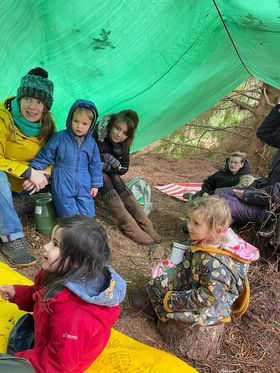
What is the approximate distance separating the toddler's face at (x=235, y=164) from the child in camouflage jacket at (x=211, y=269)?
2209 millimetres

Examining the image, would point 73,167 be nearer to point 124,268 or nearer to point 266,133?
point 124,268

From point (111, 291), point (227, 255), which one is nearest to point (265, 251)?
point (227, 255)

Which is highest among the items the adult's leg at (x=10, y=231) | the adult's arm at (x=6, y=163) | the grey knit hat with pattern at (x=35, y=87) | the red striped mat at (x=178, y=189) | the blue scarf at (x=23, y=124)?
the grey knit hat with pattern at (x=35, y=87)

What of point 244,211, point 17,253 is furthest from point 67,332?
point 244,211

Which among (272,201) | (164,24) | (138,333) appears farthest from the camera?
(272,201)

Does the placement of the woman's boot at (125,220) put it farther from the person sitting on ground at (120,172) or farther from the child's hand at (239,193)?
the child's hand at (239,193)

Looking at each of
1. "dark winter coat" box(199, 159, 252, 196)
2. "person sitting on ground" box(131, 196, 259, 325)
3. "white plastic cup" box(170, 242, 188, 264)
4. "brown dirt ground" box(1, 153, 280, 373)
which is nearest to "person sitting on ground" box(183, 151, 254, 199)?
"dark winter coat" box(199, 159, 252, 196)

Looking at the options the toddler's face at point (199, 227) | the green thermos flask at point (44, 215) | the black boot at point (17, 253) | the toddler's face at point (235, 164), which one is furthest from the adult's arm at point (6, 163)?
the toddler's face at point (235, 164)

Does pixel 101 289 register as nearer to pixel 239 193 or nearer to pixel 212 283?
pixel 212 283

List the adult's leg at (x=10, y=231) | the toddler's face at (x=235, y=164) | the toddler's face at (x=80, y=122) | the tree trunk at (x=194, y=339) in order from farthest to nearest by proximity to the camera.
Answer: the toddler's face at (x=235, y=164)
the toddler's face at (x=80, y=122)
the adult's leg at (x=10, y=231)
the tree trunk at (x=194, y=339)

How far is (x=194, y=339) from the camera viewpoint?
8.17ft

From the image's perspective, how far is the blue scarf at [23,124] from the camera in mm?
3111

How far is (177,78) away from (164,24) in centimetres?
82

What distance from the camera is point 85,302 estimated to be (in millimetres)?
1732
